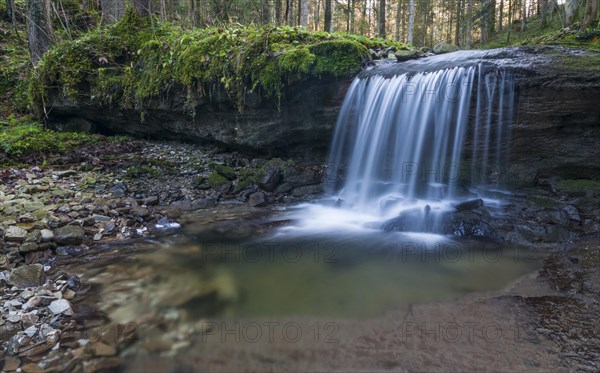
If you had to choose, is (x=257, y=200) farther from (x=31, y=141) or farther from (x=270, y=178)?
(x=31, y=141)

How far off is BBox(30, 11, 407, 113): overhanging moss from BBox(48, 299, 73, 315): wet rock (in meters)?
4.96

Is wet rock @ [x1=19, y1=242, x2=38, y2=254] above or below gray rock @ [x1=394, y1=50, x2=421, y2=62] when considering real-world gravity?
below

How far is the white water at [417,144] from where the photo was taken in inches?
228

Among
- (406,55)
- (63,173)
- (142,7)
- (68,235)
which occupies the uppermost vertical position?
(142,7)

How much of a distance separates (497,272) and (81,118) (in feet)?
33.4

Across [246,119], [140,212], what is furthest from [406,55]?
[140,212]

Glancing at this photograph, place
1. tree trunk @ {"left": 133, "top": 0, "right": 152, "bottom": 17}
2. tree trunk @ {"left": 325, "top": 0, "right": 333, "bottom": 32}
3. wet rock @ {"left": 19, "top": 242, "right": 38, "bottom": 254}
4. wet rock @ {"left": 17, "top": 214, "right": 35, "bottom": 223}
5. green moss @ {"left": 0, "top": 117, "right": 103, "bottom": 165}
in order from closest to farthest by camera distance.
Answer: wet rock @ {"left": 19, "top": 242, "right": 38, "bottom": 254}
wet rock @ {"left": 17, "top": 214, "right": 35, "bottom": 223}
green moss @ {"left": 0, "top": 117, "right": 103, "bottom": 165}
tree trunk @ {"left": 133, "top": 0, "right": 152, "bottom": 17}
tree trunk @ {"left": 325, "top": 0, "right": 333, "bottom": 32}

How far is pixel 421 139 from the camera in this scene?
21.5 feet

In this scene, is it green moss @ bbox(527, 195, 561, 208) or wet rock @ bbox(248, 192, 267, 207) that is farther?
wet rock @ bbox(248, 192, 267, 207)

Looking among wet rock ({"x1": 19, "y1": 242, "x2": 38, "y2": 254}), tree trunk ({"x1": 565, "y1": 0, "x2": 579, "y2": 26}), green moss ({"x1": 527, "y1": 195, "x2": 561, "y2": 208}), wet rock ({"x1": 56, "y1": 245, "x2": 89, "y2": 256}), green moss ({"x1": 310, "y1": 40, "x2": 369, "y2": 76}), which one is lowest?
wet rock ({"x1": 56, "y1": 245, "x2": 89, "y2": 256})

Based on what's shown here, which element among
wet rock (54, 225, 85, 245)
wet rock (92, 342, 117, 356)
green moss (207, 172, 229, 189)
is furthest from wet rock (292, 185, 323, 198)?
wet rock (92, 342, 117, 356)

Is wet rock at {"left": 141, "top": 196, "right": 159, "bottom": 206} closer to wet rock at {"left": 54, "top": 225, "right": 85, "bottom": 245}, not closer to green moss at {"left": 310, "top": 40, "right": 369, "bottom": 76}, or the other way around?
wet rock at {"left": 54, "top": 225, "right": 85, "bottom": 245}

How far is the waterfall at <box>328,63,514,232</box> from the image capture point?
5777 millimetres

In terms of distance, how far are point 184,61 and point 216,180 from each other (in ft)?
9.12
